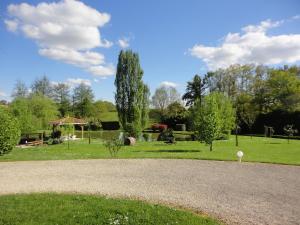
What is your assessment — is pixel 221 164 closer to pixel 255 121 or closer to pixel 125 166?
pixel 125 166

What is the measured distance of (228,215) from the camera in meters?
7.09

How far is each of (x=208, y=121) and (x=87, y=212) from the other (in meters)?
15.1

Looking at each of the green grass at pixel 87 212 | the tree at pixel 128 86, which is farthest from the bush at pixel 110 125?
the green grass at pixel 87 212

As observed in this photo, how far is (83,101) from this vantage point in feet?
195

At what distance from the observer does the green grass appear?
6.29 meters

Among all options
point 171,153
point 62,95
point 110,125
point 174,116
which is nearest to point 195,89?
point 174,116

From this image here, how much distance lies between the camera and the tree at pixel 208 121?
A: 20.9 m

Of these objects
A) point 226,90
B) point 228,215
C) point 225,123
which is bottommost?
point 228,215

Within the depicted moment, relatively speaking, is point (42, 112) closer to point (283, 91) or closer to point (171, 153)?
point (171, 153)

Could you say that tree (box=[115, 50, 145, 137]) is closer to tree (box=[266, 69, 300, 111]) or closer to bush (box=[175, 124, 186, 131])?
bush (box=[175, 124, 186, 131])

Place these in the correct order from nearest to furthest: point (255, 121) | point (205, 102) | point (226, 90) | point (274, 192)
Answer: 1. point (274, 192)
2. point (205, 102)
3. point (255, 121)
4. point (226, 90)

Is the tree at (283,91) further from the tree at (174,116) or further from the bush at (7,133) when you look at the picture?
the bush at (7,133)

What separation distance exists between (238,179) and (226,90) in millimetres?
40494

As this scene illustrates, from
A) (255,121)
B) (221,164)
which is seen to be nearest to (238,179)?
(221,164)
